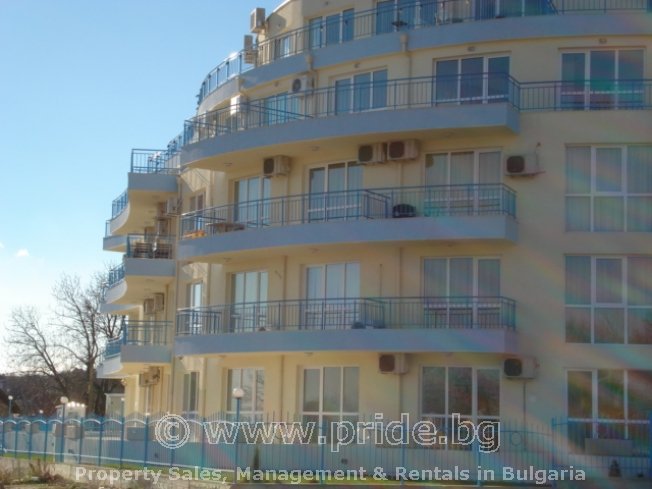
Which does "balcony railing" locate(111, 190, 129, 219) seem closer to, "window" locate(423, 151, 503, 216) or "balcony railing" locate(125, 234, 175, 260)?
"balcony railing" locate(125, 234, 175, 260)

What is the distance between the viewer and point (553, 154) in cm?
2872

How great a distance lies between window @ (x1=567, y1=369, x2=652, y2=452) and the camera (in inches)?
1077

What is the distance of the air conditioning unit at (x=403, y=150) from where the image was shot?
1169 inches

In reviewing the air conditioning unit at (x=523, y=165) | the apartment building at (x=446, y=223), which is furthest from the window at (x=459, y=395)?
the air conditioning unit at (x=523, y=165)

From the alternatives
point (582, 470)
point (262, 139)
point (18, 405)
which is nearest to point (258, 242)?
point (262, 139)

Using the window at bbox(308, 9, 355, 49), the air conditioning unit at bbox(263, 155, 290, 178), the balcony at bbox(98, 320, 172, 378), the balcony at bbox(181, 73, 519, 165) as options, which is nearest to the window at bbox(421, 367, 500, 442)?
the balcony at bbox(181, 73, 519, 165)

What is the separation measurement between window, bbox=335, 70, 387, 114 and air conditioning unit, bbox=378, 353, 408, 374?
271 inches

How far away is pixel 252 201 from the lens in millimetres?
33094

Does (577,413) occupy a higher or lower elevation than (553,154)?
lower

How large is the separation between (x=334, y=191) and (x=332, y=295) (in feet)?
9.29

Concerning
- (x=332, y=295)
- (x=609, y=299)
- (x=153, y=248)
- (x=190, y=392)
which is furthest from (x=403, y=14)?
(x=153, y=248)

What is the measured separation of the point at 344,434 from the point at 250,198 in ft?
28.7

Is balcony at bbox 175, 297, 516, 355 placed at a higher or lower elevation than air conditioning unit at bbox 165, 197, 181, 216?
lower

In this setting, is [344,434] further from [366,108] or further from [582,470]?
[366,108]
